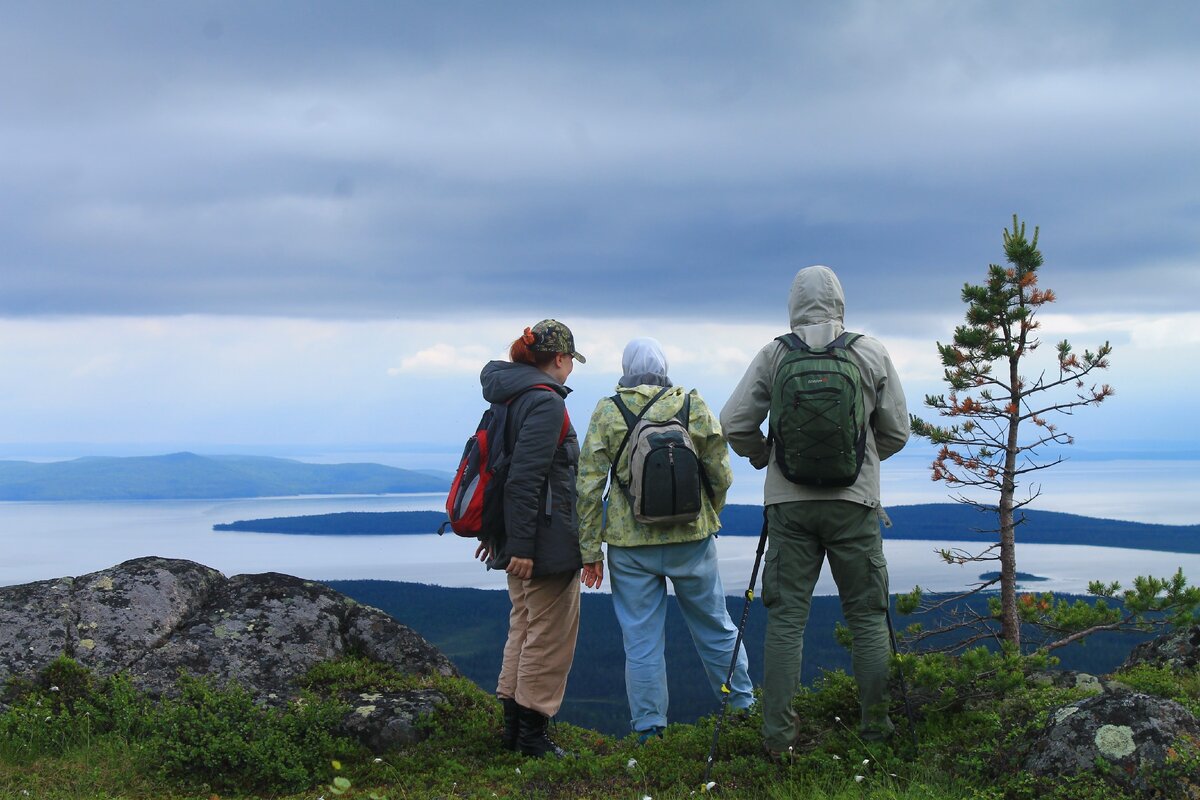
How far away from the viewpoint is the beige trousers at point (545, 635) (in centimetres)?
782

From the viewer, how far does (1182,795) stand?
5.43 meters

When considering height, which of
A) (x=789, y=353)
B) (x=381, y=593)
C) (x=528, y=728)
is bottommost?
(x=381, y=593)

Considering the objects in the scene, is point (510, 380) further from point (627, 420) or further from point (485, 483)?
point (627, 420)

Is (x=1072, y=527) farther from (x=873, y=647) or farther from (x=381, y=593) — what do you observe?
(x=873, y=647)

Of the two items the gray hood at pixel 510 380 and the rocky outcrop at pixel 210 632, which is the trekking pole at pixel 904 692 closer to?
the gray hood at pixel 510 380

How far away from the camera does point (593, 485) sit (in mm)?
8297

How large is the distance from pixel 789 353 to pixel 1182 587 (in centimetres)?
652

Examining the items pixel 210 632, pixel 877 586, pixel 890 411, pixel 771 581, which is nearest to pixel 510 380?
pixel 771 581

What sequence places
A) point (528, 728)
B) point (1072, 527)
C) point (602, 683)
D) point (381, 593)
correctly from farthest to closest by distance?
1. point (1072, 527)
2. point (381, 593)
3. point (602, 683)
4. point (528, 728)

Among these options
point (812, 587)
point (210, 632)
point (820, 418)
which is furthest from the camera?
point (210, 632)

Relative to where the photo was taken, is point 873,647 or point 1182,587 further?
point 1182,587

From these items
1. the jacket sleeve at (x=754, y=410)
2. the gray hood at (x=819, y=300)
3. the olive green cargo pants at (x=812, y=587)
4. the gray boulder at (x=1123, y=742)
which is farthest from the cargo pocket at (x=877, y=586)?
the gray hood at (x=819, y=300)

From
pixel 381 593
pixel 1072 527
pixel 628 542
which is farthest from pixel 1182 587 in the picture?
pixel 1072 527

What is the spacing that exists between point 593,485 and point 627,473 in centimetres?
32
